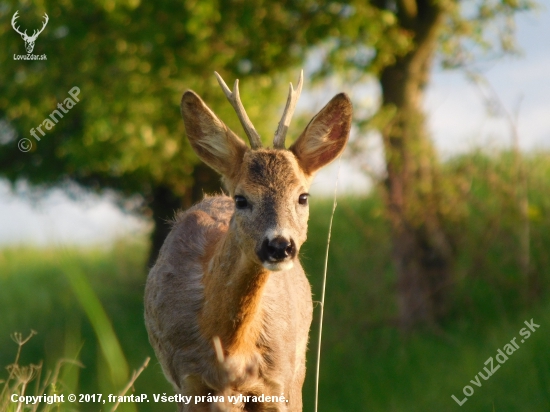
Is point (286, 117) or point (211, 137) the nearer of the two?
point (286, 117)

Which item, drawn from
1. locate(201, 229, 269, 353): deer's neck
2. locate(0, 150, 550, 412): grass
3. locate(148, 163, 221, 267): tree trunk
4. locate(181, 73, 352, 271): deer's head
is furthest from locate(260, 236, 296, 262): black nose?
locate(148, 163, 221, 267): tree trunk

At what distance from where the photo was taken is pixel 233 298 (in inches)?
199

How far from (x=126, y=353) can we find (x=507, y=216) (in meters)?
6.90

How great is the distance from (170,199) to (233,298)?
422 inches

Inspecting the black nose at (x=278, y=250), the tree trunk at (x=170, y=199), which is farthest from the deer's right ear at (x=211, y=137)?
the tree trunk at (x=170, y=199)

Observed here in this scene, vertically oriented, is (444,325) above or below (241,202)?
below

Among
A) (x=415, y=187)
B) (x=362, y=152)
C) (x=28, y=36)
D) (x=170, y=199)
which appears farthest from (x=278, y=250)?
(x=170, y=199)

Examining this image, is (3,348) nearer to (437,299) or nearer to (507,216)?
(437,299)

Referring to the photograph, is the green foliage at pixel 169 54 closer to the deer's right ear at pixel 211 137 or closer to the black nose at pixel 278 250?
the deer's right ear at pixel 211 137

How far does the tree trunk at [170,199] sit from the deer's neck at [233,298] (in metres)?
8.69

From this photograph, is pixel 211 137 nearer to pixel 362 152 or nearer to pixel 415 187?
pixel 362 152

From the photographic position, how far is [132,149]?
11.2m

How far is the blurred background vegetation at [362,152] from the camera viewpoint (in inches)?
440

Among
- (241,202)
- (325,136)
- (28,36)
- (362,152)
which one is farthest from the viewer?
(28,36)
